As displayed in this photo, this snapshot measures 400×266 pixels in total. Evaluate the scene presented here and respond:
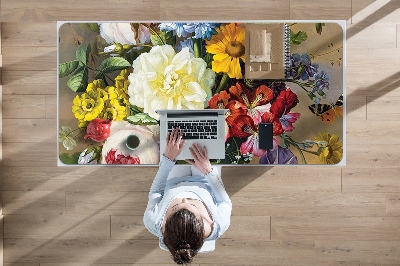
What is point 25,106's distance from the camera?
248 centimetres

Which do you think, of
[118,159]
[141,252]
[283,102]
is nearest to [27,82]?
[118,159]

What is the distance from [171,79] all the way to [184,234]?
0.91 m

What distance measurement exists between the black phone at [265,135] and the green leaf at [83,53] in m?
0.96

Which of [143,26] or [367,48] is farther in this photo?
[367,48]

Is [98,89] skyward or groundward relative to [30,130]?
skyward

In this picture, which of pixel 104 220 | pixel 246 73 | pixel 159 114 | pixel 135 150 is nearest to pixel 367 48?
pixel 246 73

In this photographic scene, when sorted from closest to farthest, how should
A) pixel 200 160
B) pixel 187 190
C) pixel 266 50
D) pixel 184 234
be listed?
1. pixel 184 234
2. pixel 187 190
3. pixel 200 160
4. pixel 266 50

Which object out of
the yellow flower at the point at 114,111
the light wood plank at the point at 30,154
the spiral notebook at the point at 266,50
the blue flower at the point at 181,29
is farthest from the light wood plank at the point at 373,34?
the light wood plank at the point at 30,154

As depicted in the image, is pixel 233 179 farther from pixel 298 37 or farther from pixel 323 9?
pixel 323 9

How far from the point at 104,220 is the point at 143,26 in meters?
1.11

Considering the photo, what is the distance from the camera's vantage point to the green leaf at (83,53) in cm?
227

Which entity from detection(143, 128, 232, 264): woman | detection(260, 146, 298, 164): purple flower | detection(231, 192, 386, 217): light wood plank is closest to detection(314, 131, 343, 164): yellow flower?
detection(260, 146, 298, 164): purple flower

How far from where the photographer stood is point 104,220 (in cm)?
250

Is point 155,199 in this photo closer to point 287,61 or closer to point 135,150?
point 135,150
